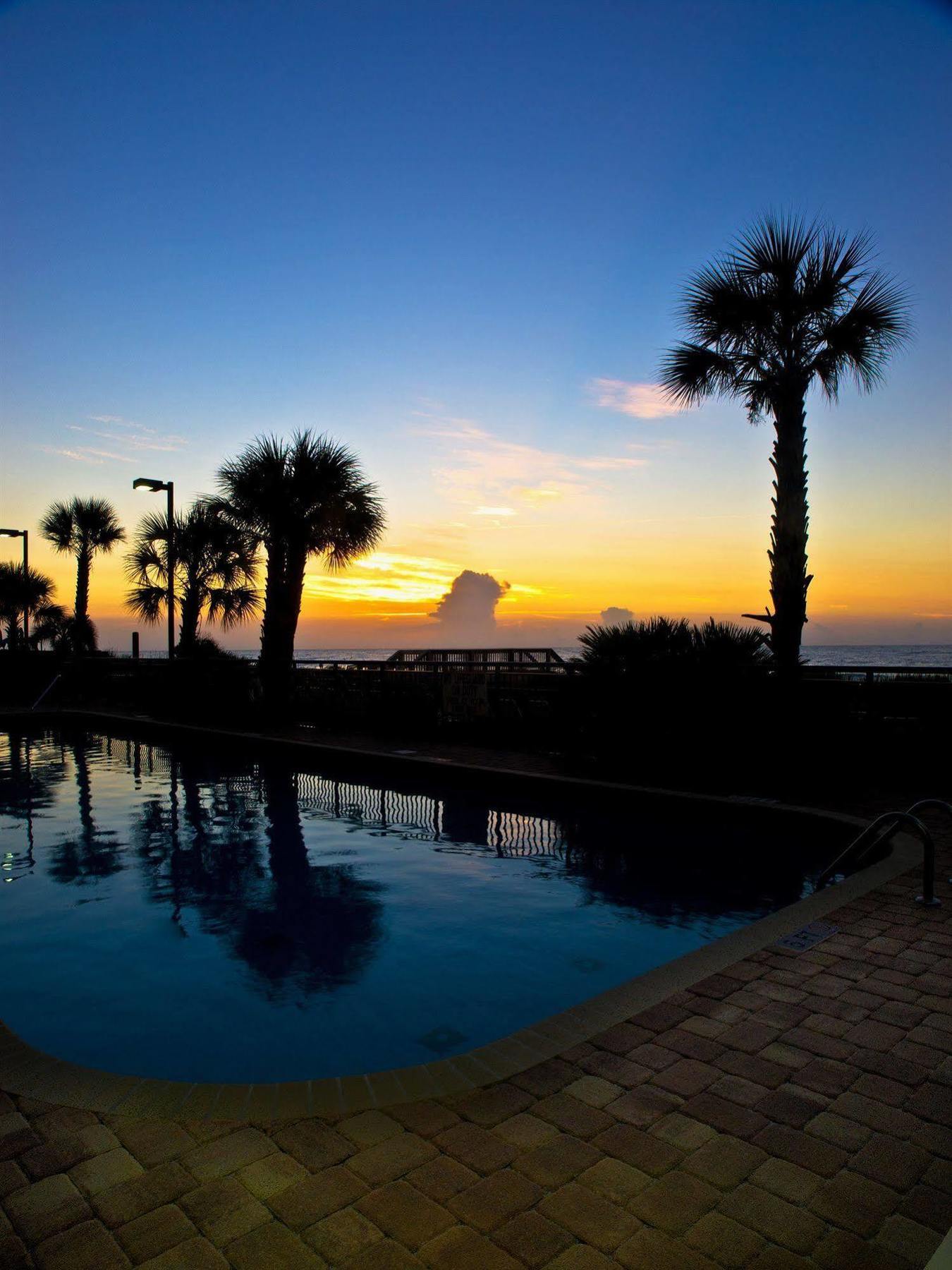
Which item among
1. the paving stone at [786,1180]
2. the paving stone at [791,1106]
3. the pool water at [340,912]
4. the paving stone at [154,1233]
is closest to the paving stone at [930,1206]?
the paving stone at [786,1180]

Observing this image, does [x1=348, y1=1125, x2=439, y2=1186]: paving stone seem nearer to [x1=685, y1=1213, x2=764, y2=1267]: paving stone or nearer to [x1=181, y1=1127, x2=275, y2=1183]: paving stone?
[x1=181, y1=1127, x2=275, y2=1183]: paving stone

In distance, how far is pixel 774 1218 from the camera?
223 cm

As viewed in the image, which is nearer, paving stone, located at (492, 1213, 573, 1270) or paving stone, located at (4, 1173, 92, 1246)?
paving stone, located at (492, 1213, 573, 1270)

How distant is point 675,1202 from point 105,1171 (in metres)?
1.84

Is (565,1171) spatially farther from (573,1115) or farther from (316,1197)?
(316,1197)

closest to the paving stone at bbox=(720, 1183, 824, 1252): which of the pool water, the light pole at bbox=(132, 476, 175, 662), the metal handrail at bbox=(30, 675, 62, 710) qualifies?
the pool water

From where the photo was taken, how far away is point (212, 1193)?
233 cm

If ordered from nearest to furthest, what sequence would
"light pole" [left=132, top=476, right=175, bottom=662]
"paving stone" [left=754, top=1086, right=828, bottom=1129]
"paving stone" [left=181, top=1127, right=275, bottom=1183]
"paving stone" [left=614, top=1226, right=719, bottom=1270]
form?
1. "paving stone" [left=614, top=1226, right=719, bottom=1270]
2. "paving stone" [left=181, top=1127, right=275, bottom=1183]
3. "paving stone" [left=754, top=1086, right=828, bottom=1129]
4. "light pole" [left=132, top=476, right=175, bottom=662]

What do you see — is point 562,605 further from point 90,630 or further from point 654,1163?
point 654,1163

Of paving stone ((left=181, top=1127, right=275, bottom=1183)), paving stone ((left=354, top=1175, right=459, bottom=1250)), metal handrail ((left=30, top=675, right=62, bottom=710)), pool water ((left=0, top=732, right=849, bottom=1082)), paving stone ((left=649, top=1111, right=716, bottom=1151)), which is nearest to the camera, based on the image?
paving stone ((left=354, top=1175, right=459, bottom=1250))

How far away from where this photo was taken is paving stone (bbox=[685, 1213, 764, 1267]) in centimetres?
209

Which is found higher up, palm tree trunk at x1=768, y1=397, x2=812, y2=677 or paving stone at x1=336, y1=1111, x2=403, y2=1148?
palm tree trunk at x1=768, y1=397, x2=812, y2=677

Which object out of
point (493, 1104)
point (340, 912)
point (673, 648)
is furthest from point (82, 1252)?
point (673, 648)

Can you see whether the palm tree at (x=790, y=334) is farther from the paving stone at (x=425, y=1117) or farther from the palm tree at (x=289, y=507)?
the paving stone at (x=425, y=1117)
